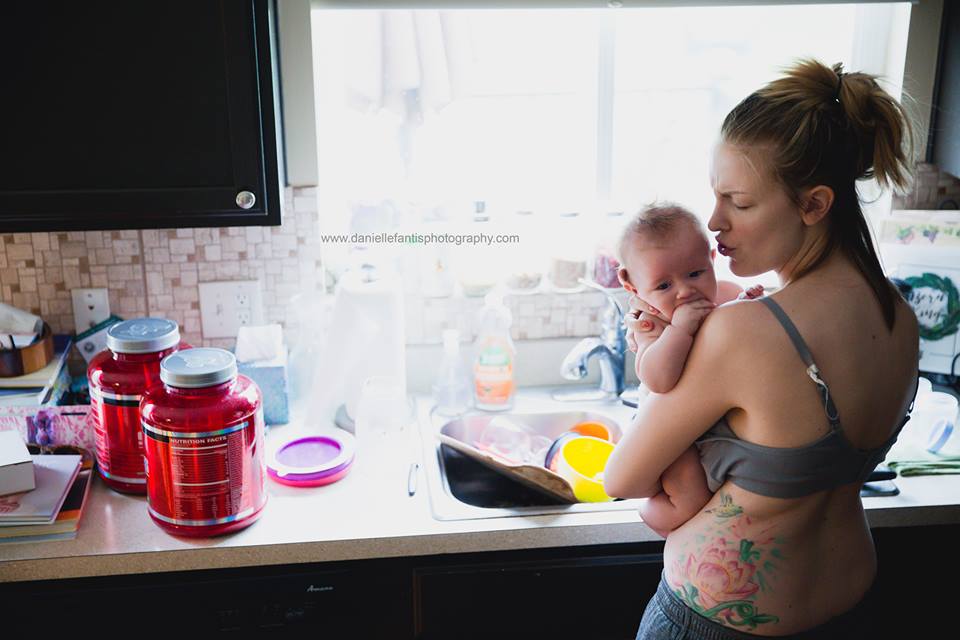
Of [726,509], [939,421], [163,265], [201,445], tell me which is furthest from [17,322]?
[939,421]

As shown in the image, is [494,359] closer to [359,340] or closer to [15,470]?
[359,340]

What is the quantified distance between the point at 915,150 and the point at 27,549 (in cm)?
146

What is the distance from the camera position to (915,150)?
1.16 meters

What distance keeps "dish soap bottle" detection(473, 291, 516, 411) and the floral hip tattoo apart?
2.72 ft

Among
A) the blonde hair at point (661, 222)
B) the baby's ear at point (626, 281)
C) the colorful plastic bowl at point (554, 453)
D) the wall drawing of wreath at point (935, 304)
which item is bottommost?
the colorful plastic bowl at point (554, 453)

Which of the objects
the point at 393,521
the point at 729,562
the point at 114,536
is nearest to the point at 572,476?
the point at 393,521

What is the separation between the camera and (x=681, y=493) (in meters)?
1.22

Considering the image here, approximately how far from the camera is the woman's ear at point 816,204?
108 cm

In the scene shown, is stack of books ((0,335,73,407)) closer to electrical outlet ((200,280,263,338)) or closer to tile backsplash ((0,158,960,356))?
tile backsplash ((0,158,960,356))

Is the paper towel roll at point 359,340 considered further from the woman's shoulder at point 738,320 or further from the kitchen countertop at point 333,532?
the woman's shoulder at point 738,320

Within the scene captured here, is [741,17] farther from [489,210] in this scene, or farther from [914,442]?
[914,442]

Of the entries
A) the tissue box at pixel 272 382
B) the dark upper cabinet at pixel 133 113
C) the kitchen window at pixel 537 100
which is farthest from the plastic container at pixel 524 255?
the dark upper cabinet at pixel 133 113

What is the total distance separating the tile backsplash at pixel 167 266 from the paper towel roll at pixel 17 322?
115 mm

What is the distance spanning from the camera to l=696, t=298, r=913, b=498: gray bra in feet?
3.58
